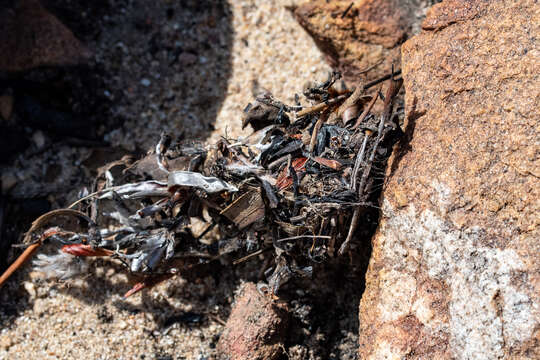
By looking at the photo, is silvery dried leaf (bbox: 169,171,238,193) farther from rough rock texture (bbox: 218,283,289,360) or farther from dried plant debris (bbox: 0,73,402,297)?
rough rock texture (bbox: 218,283,289,360)

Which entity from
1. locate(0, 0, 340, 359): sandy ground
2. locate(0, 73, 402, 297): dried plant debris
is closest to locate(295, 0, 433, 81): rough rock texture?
locate(0, 0, 340, 359): sandy ground

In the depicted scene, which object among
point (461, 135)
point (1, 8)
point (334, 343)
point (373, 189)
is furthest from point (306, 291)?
point (1, 8)

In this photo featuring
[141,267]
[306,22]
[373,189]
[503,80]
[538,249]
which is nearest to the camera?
[538,249]

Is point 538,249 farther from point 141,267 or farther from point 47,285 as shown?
point 47,285

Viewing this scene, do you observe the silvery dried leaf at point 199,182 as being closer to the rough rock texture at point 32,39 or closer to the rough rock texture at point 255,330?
the rough rock texture at point 255,330

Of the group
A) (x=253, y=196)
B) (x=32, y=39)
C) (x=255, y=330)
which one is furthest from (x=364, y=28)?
(x=32, y=39)

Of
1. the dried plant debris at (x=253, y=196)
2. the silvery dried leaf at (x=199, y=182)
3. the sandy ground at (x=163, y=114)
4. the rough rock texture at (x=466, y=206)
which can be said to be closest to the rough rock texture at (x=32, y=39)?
the sandy ground at (x=163, y=114)
